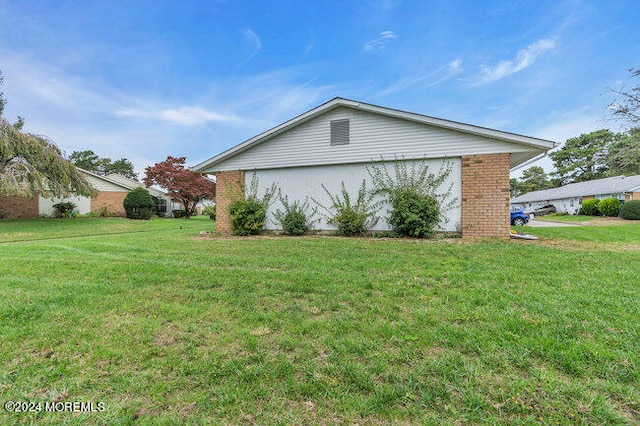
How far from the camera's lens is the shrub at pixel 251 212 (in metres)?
9.77

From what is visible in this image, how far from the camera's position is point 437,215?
26.8ft

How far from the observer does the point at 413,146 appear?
28.1 ft

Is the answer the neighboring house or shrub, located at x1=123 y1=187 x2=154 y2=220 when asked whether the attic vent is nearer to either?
shrub, located at x1=123 y1=187 x2=154 y2=220

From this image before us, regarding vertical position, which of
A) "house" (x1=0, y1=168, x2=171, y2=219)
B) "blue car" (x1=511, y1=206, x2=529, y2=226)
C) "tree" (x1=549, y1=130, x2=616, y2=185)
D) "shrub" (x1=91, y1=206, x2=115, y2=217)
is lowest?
"blue car" (x1=511, y1=206, x2=529, y2=226)

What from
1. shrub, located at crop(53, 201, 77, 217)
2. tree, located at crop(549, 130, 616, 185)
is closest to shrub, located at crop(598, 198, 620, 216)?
tree, located at crop(549, 130, 616, 185)

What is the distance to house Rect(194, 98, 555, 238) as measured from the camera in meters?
7.82

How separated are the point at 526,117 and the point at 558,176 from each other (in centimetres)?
4016

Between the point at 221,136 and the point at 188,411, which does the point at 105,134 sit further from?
the point at 188,411

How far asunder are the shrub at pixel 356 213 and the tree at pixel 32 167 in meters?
15.8

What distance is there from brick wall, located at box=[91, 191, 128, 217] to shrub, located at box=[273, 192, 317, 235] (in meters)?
19.1

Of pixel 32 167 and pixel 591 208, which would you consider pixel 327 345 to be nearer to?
pixel 32 167

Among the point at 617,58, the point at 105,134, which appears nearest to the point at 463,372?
the point at 617,58

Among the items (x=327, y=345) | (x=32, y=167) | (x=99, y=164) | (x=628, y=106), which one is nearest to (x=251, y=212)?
(x=327, y=345)

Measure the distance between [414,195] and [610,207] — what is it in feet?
82.3
